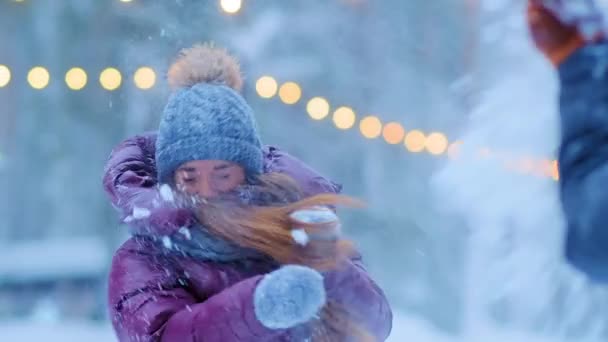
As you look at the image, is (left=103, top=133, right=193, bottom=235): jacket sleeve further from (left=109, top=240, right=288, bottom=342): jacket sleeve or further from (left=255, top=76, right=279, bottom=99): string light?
(left=255, top=76, right=279, bottom=99): string light

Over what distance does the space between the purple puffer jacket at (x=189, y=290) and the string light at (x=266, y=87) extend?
0.92 metres

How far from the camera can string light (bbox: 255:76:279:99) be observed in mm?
2006

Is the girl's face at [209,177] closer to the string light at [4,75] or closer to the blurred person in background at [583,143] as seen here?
the blurred person in background at [583,143]

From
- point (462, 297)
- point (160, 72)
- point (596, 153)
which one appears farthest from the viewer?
point (462, 297)

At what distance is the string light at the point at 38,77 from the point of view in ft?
7.47

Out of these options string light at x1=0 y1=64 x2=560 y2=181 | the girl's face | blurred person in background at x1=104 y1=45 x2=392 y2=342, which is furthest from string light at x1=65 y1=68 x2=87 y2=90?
the girl's face

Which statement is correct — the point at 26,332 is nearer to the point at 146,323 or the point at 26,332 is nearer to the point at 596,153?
the point at 146,323

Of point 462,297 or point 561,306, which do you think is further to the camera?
point 462,297

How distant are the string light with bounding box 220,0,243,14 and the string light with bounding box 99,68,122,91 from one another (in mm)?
321

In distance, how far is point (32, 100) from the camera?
233 cm

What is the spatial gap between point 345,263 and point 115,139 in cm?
141

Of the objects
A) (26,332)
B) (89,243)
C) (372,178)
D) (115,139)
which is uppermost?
(115,139)

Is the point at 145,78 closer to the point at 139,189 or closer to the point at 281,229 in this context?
the point at 139,189

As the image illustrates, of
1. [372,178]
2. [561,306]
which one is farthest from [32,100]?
[561,306]
